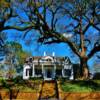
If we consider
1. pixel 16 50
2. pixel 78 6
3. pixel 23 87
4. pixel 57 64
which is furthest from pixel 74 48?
pixel 16 50

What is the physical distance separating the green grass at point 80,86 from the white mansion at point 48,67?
22.1 metres

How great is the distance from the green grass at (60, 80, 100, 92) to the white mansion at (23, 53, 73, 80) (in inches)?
868

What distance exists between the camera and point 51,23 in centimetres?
3431

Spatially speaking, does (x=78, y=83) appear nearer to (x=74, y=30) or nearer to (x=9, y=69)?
(x=74, y=30)

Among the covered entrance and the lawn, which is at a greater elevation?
the covered entrance

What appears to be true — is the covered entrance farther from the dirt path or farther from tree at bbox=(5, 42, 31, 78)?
the dirt path

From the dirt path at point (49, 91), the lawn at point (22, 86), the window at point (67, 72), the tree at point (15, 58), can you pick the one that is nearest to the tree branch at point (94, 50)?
the dirt path at point (49, 91)

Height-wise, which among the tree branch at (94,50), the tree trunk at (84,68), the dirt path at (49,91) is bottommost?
the dirt path at (49,91)

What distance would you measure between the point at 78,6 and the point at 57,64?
24279mm

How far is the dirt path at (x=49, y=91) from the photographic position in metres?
29.5

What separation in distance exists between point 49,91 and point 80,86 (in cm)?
304

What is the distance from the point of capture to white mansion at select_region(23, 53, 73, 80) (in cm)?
5605

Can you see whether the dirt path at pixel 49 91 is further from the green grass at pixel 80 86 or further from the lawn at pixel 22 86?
the green grass at pixel 80 86

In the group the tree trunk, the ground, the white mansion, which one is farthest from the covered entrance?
the ground
